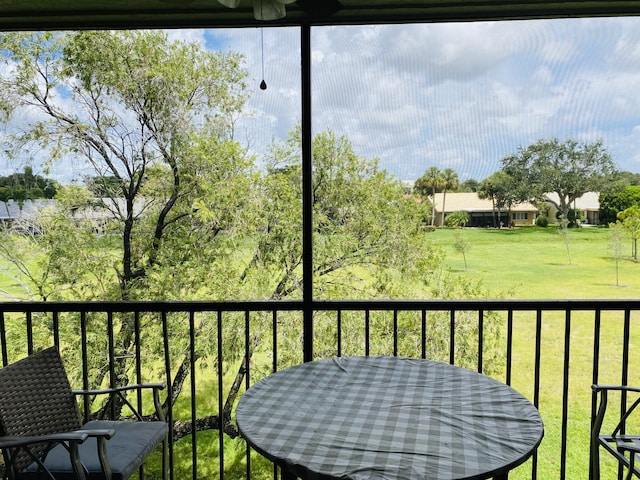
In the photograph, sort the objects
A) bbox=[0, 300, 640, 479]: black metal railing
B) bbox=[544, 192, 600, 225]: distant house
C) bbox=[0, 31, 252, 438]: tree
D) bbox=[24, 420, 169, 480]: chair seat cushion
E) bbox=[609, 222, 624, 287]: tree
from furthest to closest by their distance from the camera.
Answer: bbox=[0, 300, 640, 479]: black metal railing < bbox=[0, 31, 252, 438]: tree < bbox=[609, 222, 624, 287]: tree < bbox=[544, 192, 600, 225]: distant house < bbox=[24, 420, 169, 480]: chair seat cushion

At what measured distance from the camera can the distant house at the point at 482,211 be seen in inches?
201

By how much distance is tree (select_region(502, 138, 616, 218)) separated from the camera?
5008mm

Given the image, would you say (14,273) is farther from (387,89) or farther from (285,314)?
(387,89)

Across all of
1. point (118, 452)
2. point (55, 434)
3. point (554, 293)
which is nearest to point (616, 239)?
point (554, 293)

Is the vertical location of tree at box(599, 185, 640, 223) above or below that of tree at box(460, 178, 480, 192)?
below

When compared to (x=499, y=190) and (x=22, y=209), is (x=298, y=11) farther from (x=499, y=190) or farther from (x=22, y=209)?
(x=22, y=209)

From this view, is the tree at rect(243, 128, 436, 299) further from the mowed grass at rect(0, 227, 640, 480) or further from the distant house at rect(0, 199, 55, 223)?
the distant house at rect(0, 199, 55, 223)

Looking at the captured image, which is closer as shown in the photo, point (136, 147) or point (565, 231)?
point (565, 231)

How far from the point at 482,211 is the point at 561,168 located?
983mm

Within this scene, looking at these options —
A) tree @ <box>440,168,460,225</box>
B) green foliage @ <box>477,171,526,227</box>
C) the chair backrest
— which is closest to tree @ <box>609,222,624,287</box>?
green foliage @ <box>477,171,526,227</box>

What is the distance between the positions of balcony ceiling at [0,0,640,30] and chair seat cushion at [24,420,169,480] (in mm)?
2181

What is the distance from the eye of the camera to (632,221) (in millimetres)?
5184

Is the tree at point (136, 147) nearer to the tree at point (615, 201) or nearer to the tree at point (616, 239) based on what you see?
the tree at point (615, 201)

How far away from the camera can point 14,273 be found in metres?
5.67
